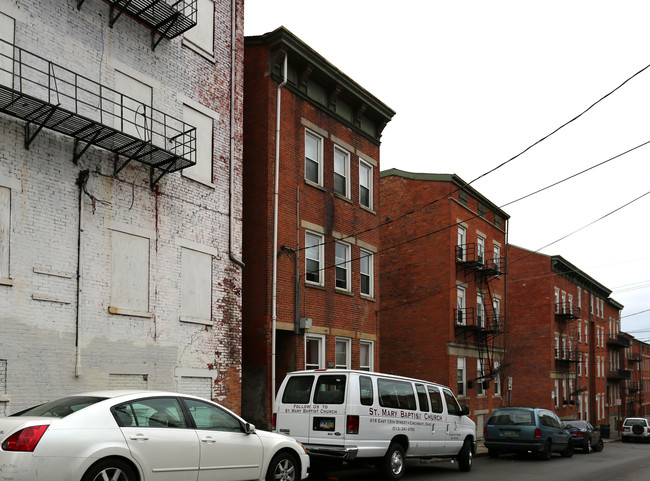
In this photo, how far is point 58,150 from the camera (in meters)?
13.6

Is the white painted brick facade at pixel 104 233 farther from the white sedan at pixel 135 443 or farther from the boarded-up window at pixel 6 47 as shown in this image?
the white sedan at pixel 135 443

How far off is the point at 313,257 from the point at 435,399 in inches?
298

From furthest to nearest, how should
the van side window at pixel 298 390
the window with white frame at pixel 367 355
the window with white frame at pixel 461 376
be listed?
the window with white frame at pixel 461 376
the window with white frame at pixel 367 355
the van side window at pixel 298 390

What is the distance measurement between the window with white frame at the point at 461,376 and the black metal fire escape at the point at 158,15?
2026 centimetres

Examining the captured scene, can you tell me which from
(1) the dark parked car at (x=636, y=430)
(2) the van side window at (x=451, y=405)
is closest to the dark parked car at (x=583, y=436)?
(2) the van side window at (x=451, y=405)

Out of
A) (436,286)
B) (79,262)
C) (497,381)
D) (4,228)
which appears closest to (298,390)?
(79,262)

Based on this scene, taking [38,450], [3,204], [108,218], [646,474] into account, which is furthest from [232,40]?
[646,474]

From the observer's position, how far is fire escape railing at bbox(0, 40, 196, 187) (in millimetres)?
12531

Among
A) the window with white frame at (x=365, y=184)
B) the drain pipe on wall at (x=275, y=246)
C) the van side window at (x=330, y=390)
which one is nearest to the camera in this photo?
the van side window at (x=330, y=390)

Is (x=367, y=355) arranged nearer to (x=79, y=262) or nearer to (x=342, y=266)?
(x=342, y=266)

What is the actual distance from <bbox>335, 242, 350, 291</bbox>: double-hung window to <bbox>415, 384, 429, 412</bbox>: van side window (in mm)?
8115

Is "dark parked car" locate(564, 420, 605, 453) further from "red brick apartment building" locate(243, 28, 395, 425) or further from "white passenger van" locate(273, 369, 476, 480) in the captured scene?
"white passenger van" locate(273, 369, 476, 480)

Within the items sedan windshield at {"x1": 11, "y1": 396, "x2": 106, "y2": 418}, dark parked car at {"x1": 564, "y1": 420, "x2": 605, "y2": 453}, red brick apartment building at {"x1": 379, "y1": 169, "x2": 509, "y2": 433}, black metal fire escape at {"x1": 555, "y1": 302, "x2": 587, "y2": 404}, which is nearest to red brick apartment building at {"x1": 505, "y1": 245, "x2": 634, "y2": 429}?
black metal fire escape at {"x1": 555, "y1": 302, "x2": 587, "y2": 404}

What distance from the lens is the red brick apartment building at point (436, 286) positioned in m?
30.7
